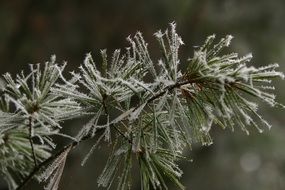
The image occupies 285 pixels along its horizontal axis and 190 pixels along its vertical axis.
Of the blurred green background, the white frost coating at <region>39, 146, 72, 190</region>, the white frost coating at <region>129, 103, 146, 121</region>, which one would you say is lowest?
the white frost coating at <region>39, 146, 72, 190</region>

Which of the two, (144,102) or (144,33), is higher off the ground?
(144,33)

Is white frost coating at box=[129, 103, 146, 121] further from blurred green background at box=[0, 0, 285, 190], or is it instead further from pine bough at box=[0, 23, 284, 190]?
blurred green background at box=[0, 0, 285, 190]

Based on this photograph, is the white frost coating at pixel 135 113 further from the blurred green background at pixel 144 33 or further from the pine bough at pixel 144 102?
the blurred green background at pixel 144 33

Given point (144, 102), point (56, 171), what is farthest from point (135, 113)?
point (56, 171)

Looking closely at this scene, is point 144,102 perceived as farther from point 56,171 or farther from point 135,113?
point 56,171

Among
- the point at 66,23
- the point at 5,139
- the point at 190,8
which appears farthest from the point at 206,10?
the point at 5,139

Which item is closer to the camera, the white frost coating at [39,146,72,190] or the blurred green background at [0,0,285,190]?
the white frost coating at [39,146,72,190]

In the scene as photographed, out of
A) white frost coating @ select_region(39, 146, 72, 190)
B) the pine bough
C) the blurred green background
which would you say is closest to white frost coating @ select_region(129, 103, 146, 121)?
the pine bough

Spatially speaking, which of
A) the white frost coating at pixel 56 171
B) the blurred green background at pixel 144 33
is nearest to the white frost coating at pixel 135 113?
the white frost coating at pixel 56 171
